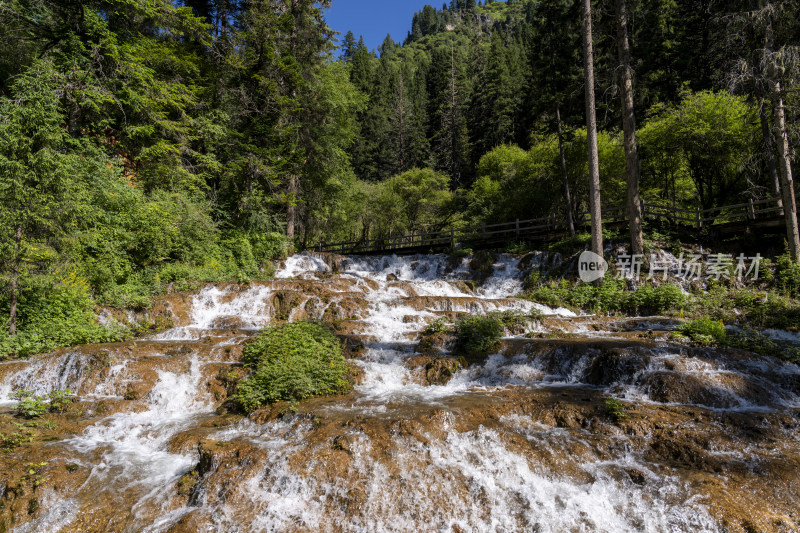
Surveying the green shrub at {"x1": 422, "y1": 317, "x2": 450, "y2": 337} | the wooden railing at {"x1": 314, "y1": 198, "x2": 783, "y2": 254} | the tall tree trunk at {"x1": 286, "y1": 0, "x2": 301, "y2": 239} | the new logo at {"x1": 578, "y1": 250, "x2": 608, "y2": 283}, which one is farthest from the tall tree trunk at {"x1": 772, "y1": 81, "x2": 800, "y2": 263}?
the tall tree trunk at {"x1": 286, "y1": 0, "x2": 301, "y2": 239}

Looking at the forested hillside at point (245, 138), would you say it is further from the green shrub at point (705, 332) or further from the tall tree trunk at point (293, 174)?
the green shrub at point (705, 332)

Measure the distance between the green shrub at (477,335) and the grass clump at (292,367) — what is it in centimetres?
291

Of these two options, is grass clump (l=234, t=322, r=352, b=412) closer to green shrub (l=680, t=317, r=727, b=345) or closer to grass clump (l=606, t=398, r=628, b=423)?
grass clump (l=606, t=398, r=628, b=423)

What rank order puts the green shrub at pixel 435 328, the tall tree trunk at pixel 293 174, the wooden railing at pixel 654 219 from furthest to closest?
the tall tree trunk at pixel 293 174 < the wooden railing at pixel 654 219 < the green shrub at pixel 435 328

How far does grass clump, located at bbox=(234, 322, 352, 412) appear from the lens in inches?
262

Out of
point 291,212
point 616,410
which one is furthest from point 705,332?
point 291,212

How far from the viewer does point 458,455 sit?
489 cm

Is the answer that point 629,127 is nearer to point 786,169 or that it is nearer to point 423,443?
point 786,169

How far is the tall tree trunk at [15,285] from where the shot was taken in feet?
26.5

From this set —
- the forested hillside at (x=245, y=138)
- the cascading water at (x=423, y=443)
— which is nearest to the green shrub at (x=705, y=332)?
the cascading water at (x=423, y=443)

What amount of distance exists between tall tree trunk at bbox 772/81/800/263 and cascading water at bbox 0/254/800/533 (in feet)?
28.1

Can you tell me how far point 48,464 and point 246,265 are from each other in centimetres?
1240

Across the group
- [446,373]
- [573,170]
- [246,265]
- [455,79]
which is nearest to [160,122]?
[246,265]

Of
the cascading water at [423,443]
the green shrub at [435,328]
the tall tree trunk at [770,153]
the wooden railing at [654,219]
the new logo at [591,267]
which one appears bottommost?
the cascading water at [423,443]
